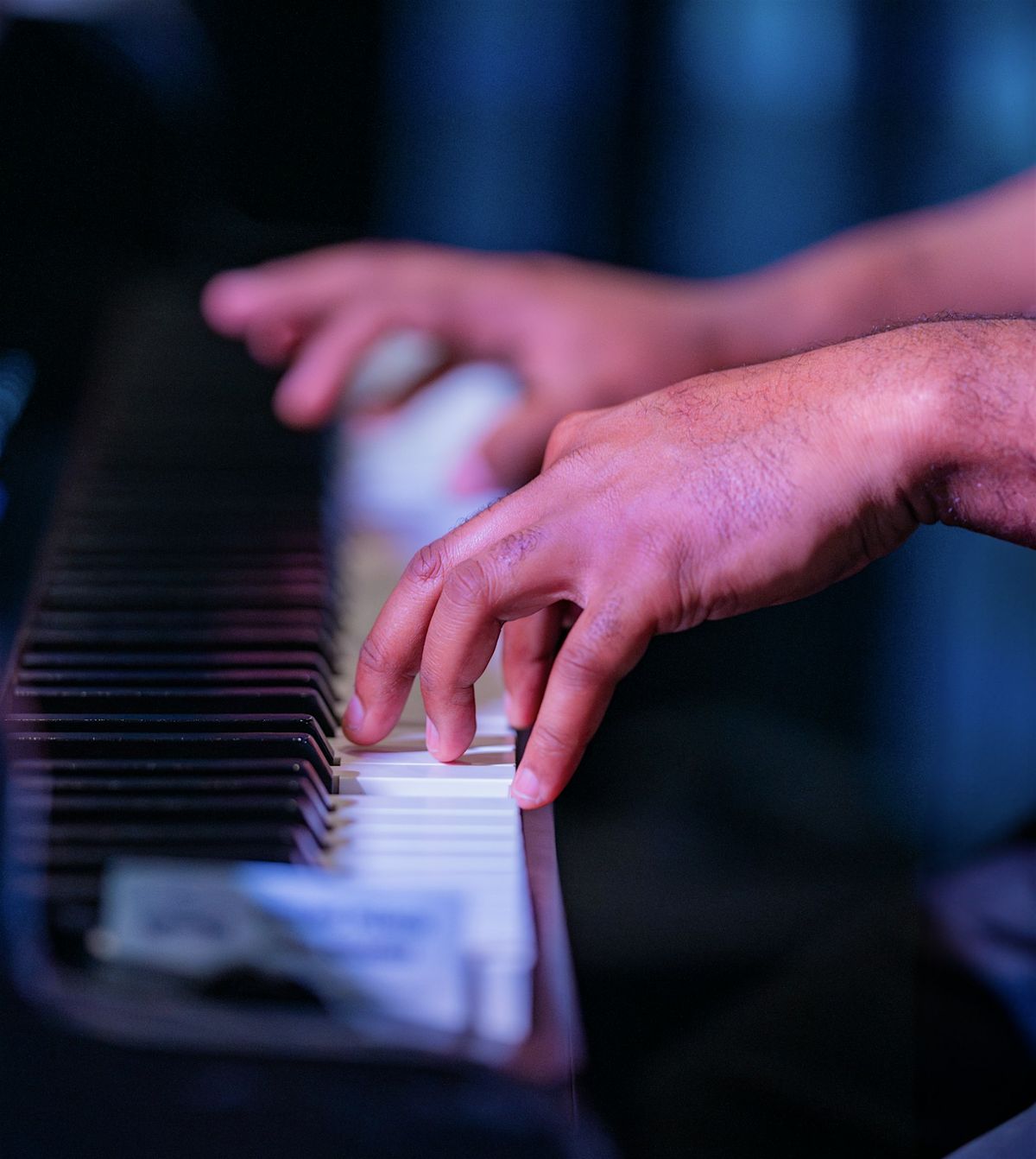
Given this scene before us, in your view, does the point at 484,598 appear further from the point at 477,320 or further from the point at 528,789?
the point at 477,320

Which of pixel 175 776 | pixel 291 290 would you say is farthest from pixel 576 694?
pixel 291 290

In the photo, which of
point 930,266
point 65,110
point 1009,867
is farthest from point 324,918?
point 65,110

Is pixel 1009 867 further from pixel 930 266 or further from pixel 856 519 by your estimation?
pixel 930 266

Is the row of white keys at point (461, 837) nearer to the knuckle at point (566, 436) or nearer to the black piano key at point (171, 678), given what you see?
the black piano key at point (171, 678)

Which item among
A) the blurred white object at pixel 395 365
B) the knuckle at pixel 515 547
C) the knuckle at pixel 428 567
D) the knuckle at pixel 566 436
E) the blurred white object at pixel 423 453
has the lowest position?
the blurred white object at pixel 423 453

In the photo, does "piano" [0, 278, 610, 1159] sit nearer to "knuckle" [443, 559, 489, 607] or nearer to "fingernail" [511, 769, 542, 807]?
"fingernail" [511, 769, 542, 807]

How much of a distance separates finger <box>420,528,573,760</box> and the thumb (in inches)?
17.0

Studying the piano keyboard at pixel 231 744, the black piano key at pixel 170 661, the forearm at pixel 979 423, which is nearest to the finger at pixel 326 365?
the piano keyboard at pixel 231 744

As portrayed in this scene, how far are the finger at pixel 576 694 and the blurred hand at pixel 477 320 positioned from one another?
58 centimetres

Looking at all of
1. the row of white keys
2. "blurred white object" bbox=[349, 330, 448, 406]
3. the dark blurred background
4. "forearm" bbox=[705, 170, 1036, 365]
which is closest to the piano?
the row of white keys

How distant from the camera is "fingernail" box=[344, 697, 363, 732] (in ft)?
2.55

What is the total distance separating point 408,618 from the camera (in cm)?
76

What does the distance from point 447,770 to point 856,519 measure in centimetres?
31

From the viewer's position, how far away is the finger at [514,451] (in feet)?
3.85
